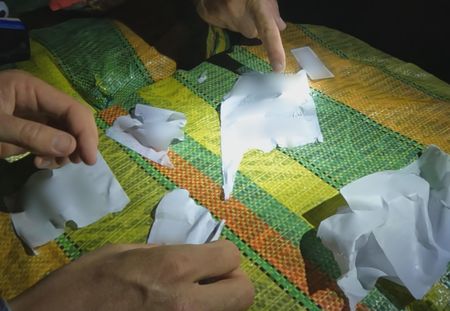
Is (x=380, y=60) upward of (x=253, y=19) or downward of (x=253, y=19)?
downward

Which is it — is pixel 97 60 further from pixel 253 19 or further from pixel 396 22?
pixel 396 22

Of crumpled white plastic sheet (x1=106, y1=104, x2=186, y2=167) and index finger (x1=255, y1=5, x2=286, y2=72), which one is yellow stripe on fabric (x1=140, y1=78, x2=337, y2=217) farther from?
index finger (x1=255, y1=5, x2=286, y2=72)

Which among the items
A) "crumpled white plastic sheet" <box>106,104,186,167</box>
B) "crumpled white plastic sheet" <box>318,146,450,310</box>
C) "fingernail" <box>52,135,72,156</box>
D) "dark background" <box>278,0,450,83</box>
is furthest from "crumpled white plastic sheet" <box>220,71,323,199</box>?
"dark background" <box>278,0,450,83</box>

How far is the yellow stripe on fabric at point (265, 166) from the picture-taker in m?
1.06

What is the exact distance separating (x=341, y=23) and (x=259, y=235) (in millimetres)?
1704

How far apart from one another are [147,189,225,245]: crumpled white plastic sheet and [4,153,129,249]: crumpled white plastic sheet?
10 cm

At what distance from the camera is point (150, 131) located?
1.18 metres

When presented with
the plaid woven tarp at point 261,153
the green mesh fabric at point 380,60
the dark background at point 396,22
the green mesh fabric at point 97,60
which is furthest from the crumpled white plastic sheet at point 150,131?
the dark background at point 396,22

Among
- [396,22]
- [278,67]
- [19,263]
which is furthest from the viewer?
[396,22]

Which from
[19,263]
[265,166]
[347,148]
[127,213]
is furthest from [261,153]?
[19,263]

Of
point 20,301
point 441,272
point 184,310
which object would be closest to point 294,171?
point 441,272

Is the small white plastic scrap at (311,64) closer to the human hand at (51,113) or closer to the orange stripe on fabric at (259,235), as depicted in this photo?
the orange stripe on fabric at (259,235)

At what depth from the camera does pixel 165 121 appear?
1229 mm

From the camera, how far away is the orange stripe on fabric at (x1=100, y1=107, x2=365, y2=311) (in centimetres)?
89
